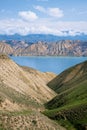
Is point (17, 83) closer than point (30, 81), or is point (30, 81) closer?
point (17, 83)

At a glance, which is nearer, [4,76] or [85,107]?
[85,107]

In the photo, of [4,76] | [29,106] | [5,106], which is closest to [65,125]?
[5,106]

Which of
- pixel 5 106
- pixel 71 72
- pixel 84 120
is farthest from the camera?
pixel 71 72

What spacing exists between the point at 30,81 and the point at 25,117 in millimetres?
72492

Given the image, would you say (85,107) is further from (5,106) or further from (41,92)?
(41,92)

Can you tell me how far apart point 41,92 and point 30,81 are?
32.0ft

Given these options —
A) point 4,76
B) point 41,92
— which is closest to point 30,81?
point 41,92

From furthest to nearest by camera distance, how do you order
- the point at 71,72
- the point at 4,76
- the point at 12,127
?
the point at 71,72 < the point at 4,76 < the point at 12,127

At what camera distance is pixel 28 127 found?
2306 inches

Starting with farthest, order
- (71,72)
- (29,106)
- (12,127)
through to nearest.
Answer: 1. (71,72)
2. (29,106)
3. (12,127)

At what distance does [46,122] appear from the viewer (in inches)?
2478

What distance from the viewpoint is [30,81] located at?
133m

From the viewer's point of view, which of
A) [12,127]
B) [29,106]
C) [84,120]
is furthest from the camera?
[29,106]

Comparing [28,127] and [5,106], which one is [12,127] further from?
[5,106]
